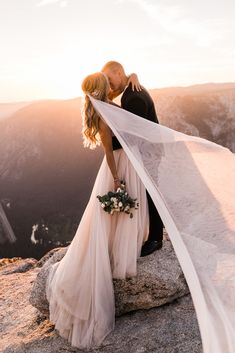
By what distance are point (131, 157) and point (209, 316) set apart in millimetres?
1954

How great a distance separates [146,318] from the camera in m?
5.56

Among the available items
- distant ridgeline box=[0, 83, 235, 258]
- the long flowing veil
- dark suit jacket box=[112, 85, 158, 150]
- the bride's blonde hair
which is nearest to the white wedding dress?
the long flowing veil

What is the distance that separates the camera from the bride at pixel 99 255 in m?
5.12

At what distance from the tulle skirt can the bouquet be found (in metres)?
0.14

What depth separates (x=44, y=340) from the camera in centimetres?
568

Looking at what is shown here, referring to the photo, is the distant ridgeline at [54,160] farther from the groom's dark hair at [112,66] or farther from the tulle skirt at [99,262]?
the groom's dark hair at [112,66]

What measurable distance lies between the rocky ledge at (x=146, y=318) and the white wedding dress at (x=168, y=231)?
21 centimetres

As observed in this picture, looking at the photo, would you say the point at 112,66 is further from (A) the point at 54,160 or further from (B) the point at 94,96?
(A) the point at 54,160

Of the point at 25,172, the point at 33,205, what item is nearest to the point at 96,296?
the point at 33,205

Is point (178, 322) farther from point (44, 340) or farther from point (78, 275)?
point (44, 340)

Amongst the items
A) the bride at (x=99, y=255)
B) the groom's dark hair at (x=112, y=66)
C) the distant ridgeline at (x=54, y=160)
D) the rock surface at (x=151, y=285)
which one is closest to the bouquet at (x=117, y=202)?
the bride at (x=99, y=255)

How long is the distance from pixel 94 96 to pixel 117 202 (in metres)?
1.30

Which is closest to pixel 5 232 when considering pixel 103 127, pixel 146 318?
pixel 146 318

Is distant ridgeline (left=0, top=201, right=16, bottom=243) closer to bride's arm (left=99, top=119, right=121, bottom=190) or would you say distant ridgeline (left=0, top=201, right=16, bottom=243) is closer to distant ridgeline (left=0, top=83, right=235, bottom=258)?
distant ridgeline (left=0, top=83, right=235, bottom=258)
